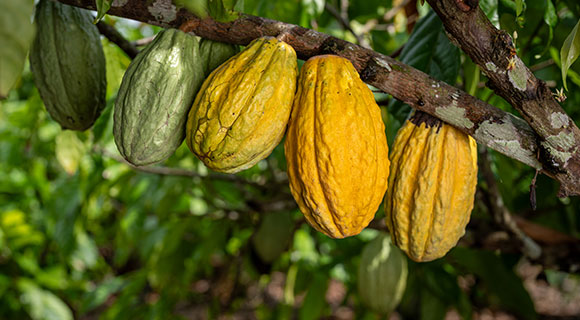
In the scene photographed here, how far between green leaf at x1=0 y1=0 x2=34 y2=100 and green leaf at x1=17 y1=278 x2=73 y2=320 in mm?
3355

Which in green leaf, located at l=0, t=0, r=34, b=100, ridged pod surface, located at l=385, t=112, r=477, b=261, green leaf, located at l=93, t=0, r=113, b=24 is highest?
green leaf, located at l=0, t=0, r=34, b=100

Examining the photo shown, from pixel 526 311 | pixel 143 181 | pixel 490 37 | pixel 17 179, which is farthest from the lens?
pixel 17 179

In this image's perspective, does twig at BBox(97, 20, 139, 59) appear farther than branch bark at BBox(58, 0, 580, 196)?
Yes

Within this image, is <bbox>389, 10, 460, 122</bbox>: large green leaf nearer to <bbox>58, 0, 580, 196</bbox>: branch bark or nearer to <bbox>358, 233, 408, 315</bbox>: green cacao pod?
<bbox>58, 0, 580, 196</bbox>: branch bark

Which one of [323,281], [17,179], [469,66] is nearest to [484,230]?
[469,66]

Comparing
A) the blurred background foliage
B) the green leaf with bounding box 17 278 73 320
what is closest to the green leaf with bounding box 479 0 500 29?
the blurred background foliage

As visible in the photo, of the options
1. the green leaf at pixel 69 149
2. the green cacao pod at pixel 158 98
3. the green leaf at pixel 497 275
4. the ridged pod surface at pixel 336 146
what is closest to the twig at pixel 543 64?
the green leaf at pixel 497 275

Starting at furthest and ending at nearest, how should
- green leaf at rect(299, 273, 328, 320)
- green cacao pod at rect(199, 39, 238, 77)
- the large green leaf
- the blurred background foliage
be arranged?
green leaf at rect(299, 273, 328, 320), the blurred background foliage, the large green leaf, green cacao pod at rect(199, 39, 238, 77)

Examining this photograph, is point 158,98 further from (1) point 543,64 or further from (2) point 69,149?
(1) point 543,64

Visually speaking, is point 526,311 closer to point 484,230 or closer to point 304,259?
point 484,230

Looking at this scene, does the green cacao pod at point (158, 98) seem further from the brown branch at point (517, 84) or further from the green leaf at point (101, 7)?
the brown branch at point (517, 84)

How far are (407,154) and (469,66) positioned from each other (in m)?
0.45

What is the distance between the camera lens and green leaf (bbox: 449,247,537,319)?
6.84 feet

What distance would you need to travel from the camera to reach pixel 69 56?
117cm
